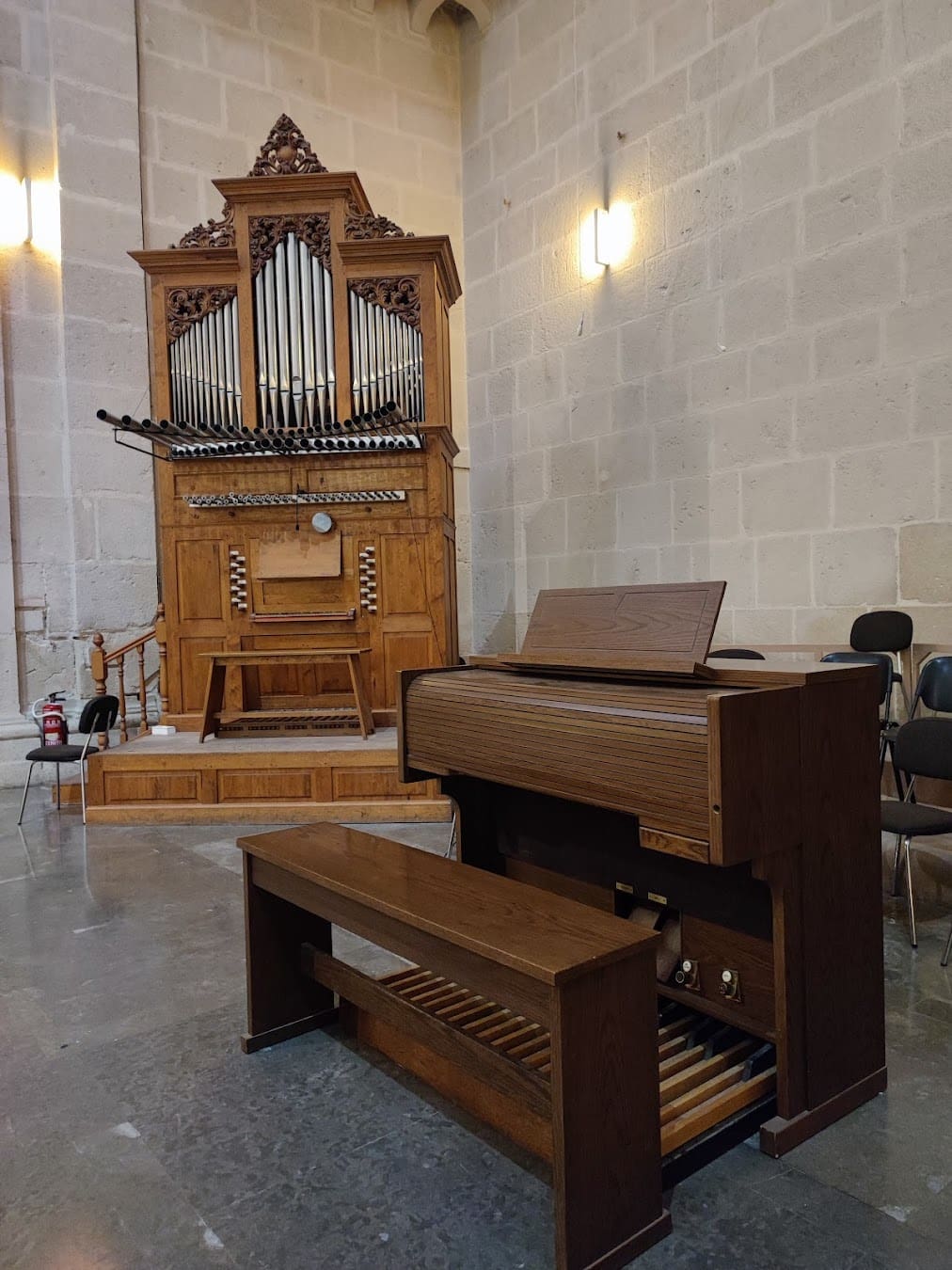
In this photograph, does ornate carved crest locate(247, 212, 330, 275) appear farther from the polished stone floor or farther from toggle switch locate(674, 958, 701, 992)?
toggle switch locate(674, 958, 701, 992)

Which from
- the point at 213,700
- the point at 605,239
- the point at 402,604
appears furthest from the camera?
the point at 605,239

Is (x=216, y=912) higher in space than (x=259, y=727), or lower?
lower

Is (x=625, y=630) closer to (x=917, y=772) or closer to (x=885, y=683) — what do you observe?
(x=917, y=772)

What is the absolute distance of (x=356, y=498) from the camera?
5.63 m

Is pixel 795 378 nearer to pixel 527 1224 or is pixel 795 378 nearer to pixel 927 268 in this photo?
pixel 927 268

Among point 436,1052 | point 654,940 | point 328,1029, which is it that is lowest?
point 328,1029

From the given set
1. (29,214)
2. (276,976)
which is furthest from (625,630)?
(29,214)

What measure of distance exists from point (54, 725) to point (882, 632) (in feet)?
15.2

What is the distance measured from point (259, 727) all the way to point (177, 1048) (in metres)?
3.16

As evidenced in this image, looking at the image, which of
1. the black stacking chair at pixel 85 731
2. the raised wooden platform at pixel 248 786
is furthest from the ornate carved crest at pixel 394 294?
the black stacking chair at pixel 85 731

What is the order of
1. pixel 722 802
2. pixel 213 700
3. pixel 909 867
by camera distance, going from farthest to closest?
1. pixel 213 700
2. pixel 909 867
3. pixel 722 802

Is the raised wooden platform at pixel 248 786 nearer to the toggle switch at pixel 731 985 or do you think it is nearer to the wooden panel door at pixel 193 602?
the wooden panel door at pixel 193 602

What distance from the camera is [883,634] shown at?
14.0 feet

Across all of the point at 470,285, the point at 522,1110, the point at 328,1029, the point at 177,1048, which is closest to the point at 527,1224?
the point at 522,1110
